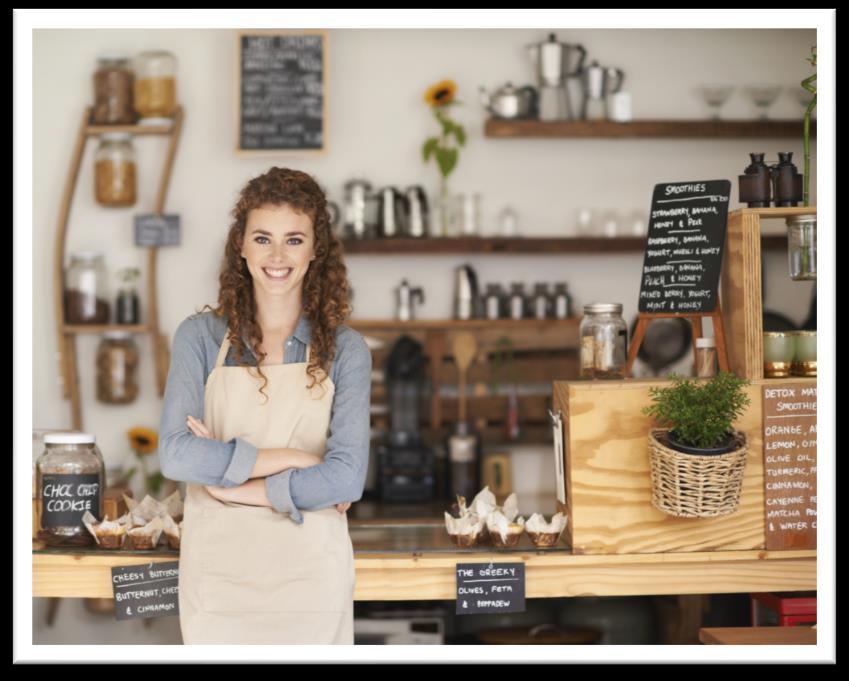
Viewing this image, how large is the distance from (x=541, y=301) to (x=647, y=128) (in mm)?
851

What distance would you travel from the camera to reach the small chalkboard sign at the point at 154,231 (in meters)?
4.54

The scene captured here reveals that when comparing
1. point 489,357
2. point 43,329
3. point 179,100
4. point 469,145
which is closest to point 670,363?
point 489,357

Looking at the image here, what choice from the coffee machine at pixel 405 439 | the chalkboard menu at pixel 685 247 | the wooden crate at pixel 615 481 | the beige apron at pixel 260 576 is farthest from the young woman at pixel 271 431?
the coffee machine at pixel 405 439

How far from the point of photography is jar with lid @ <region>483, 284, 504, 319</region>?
460 cm

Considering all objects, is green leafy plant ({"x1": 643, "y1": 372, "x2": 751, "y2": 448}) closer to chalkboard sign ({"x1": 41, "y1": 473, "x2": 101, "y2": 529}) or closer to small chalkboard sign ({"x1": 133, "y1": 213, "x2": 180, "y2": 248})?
chalkboard sign ({"x1": 41, "y1": 473, "x2": 101, "y2": 529})

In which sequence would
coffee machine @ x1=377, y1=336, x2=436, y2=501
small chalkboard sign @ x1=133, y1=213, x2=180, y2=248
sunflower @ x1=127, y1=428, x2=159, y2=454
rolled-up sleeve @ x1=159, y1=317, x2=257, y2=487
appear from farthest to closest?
small chalkboard sign @ x1=133, y1=213, x2=180, y2=248 → sunflower @ x1=127, y1=428, x2=159, y2=454 → coffee machine @ x1=377, y1=336, x2=436, y2=501 → rolled-up sleeve @ x1=159, y1=317, x2=257, y2=487

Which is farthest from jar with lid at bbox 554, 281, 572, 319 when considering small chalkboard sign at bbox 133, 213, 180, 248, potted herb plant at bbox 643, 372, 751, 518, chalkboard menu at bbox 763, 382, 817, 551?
potted herb plant at bbox 643, 372, 751, 518

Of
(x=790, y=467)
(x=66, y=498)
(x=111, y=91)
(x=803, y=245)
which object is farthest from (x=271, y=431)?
(x=111, y=91)

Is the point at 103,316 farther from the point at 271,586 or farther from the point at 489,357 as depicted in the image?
the point at 271,586

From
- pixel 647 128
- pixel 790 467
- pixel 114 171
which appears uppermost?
pixel 647 128

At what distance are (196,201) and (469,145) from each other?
3.99 ft

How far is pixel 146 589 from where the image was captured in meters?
2.43

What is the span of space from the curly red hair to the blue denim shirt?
0.03 metres

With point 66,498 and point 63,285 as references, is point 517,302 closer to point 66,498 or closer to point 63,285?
point 63,285
